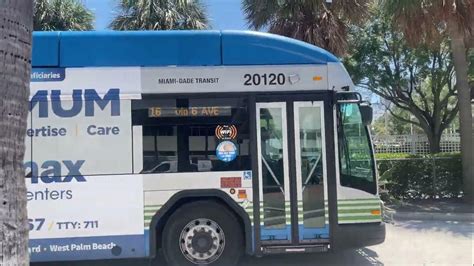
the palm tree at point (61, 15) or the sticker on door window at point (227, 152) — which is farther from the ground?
the palm tree at point (61, 15)

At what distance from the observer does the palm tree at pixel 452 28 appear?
12.0 metres

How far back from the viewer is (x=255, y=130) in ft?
21.5

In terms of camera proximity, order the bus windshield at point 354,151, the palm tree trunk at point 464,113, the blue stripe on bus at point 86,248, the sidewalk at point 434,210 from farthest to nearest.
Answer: the palm tree trunk at point 464,113 → the sidewalk at point 434,210 → the bus windshield at point 354,151 → the blue stripe on bus at point 86,248

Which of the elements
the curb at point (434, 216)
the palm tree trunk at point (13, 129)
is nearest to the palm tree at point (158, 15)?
the curb at point (434, 216)

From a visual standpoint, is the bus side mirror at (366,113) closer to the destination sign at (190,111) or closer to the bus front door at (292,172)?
the bus front door at (292,172)

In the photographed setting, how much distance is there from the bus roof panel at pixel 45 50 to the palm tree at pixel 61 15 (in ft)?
28.8

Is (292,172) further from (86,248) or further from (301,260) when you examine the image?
(86,248)

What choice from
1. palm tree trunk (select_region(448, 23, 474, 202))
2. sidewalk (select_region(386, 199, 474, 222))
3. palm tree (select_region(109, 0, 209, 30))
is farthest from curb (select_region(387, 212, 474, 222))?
palm tree (select_region(109, 0, 209, 30))

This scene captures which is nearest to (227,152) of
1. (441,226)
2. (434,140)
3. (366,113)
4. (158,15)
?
(366,113)

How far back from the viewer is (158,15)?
1535 cm

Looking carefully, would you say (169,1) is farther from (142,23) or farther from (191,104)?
(191,104)

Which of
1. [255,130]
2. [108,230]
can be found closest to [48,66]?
[108,230]

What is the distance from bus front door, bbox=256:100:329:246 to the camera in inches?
257

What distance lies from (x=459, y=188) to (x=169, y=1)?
9.82 meters
